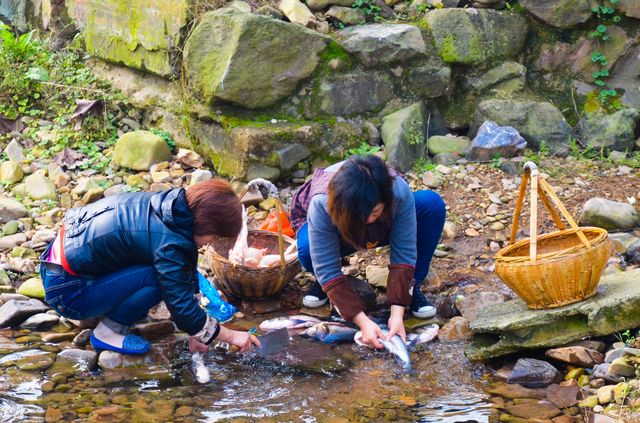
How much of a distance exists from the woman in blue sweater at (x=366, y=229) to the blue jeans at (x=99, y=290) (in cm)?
89

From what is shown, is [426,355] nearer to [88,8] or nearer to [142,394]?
[142,394]

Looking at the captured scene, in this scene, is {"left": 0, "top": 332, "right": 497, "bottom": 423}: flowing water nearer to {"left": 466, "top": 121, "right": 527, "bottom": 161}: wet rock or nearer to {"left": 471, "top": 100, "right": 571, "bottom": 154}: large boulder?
{"left": 466, "top": 121, "right": 527, "bottom": 161}: wet rock

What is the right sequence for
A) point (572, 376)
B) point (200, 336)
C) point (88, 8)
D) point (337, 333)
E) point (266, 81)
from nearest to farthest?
point (572, 376) < point (200, 336) < point (337, 333) < point (266, 81) < point (88, 8)

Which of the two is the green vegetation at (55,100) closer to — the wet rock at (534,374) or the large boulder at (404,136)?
the large boulder at (404,136)

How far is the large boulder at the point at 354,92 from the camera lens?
633cm

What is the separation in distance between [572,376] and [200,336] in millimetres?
1858

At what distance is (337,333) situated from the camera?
4441 mm

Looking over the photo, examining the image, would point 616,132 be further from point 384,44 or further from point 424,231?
point 424,231

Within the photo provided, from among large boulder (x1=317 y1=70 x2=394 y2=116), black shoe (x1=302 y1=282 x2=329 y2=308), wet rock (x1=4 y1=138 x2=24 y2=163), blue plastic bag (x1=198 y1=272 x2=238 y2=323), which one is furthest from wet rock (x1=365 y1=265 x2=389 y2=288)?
wet rock (x1=4 y1=138 x2=24 y2=163)

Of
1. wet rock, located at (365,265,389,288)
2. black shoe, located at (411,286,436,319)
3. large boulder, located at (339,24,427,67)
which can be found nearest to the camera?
black shoe, located at (411,286,436,319)

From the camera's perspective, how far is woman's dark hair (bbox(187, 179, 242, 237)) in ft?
12.1

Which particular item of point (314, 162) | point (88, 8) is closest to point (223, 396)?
point (314, 162)

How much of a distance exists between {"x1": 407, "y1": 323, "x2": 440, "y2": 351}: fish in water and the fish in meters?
1.11

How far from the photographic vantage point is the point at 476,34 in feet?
21.7
